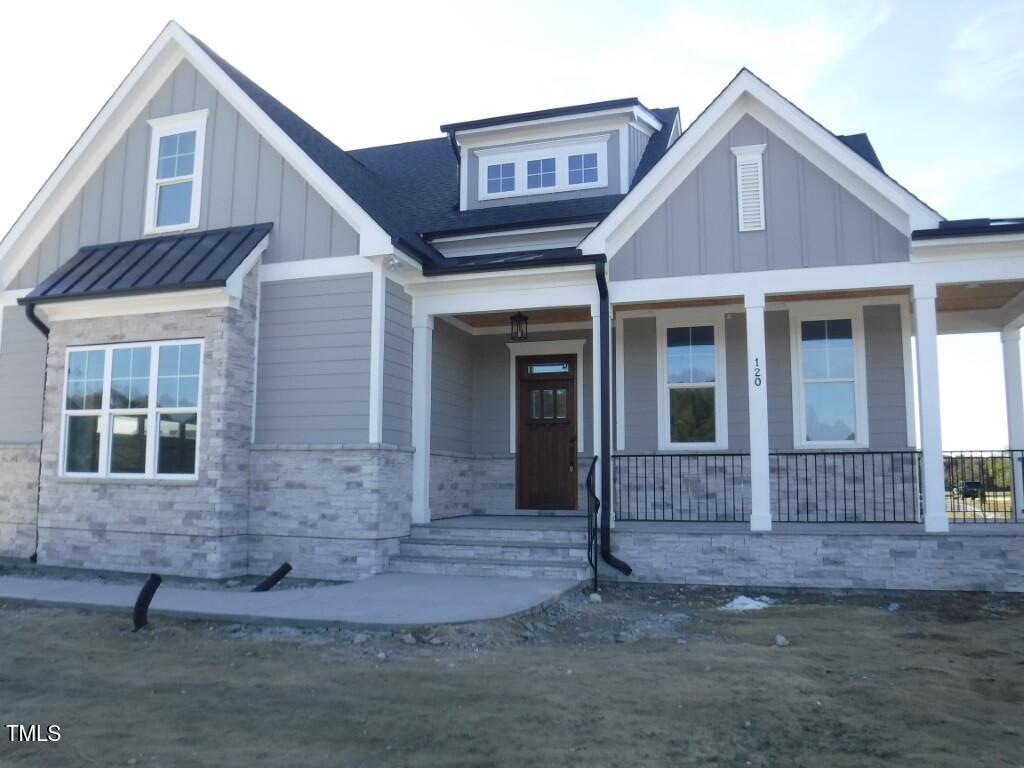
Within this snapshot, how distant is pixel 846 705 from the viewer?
5.01 m

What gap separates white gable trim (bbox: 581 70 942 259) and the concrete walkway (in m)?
4.47

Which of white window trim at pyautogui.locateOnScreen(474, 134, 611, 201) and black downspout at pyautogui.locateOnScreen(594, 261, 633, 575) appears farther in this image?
white window trim at pyautogui.locateOnScreen(474, 134, 611, 201)

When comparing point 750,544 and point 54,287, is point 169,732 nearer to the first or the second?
point 750,544

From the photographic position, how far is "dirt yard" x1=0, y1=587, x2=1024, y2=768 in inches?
170

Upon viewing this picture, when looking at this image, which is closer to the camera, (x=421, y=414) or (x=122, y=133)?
(x=421, y=414)

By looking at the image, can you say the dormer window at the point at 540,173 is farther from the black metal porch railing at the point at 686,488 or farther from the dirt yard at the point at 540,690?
the dirt yard at the point at 540,690

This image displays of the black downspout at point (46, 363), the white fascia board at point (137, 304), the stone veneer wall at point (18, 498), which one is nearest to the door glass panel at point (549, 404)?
the white fascia board at point (137, 304)

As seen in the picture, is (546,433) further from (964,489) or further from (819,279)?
(964,489)

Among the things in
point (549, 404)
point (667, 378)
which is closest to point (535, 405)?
point (549, 404)

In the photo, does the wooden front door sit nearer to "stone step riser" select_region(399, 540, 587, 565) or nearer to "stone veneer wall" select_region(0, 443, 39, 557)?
"stone step riser" select_region(399, 540, 587, 565)

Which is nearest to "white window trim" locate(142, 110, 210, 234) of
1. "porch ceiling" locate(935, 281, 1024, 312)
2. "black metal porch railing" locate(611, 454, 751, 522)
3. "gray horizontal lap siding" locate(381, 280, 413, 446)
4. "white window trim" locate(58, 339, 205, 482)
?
"white window trim" locate(58, 339, 205, 482)

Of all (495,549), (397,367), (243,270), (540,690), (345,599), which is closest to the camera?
(540,690)

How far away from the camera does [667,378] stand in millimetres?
11773

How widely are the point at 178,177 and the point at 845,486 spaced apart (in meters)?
10.3
